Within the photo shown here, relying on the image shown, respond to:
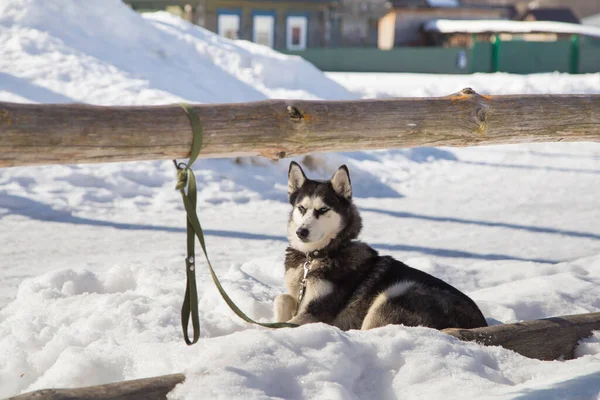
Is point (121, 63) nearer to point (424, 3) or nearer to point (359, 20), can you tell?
point (359, 20)

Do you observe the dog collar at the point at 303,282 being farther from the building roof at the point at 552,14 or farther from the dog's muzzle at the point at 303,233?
the building roof at the point at 552,14

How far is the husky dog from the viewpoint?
4504 mm

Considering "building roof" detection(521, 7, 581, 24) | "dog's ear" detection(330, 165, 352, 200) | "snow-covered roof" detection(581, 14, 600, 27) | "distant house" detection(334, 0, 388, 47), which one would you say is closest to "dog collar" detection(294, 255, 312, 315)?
"dog's ear" detection(330, 165, 352, 200)

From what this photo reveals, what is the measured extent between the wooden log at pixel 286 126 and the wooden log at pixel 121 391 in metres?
1.02

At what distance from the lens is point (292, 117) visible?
397 cm

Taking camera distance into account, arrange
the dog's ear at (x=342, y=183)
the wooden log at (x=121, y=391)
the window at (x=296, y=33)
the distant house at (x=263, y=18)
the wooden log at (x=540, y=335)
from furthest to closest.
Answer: the window at (x=296, y=33), the distant house at (x=263, y=18), the dog's ear at (x=342, y=183), the wooden log at (x=540, y=335), the wooden log at (x=121, y=391)

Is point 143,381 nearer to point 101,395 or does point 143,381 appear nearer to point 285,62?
point 101,395

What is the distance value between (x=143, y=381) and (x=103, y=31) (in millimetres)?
13743

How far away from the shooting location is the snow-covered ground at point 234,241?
3594mm

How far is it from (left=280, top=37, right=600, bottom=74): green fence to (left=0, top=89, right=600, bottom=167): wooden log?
1192 inches

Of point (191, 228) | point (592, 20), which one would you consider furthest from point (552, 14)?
point (191, 228)

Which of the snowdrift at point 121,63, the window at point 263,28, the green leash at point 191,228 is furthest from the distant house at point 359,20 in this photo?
the green leash at point 191,228

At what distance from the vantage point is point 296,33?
38.9 meters

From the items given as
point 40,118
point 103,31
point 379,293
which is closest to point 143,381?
point 40,118
